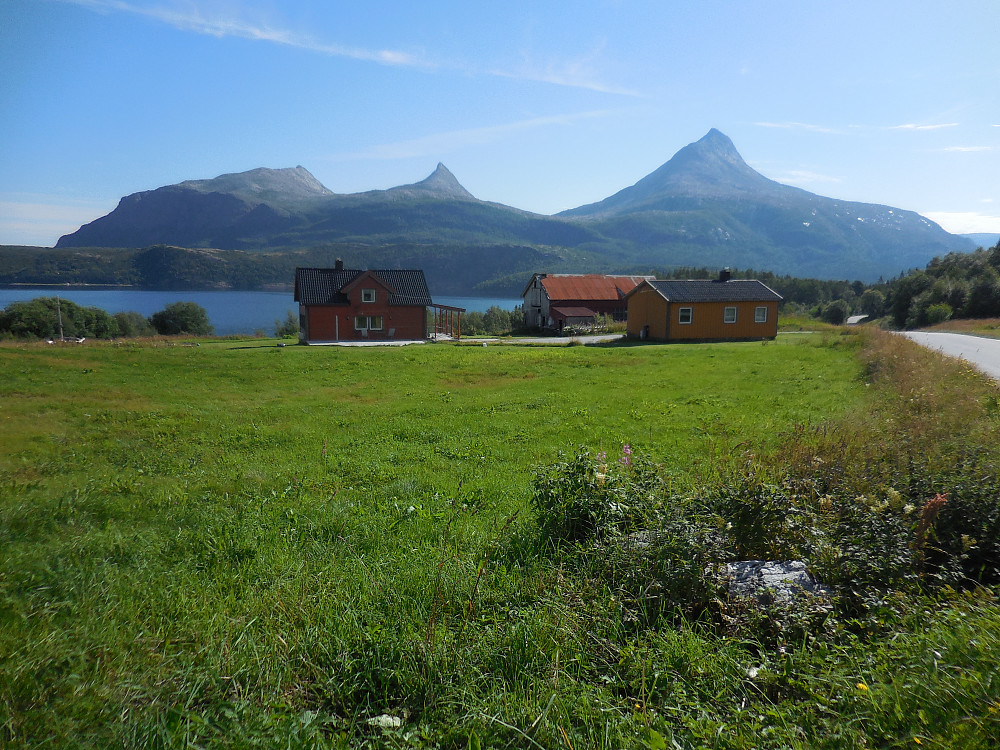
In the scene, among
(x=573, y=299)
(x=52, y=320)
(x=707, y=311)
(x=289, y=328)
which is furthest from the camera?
(x=573, y=299)

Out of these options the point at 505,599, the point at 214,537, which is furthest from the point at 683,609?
the point at 214,537

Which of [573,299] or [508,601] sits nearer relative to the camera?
[508,601]

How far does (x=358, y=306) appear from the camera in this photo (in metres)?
48.5

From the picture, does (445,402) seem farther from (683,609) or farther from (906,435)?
(683,609)

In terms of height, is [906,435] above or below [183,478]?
above

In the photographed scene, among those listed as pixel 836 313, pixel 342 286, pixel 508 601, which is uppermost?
pixel 342 286

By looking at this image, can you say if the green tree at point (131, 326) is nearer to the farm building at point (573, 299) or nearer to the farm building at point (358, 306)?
the farm building at point (358, 306)

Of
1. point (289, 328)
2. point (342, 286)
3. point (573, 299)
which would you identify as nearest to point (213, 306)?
point (289, 328)

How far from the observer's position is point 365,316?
1924 inches

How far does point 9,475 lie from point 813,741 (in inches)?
385

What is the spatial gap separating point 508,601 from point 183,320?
253 ft

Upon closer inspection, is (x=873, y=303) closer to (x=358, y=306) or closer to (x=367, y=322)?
(x=367, y=322)

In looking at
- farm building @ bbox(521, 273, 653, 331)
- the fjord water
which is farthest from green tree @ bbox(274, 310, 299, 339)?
farm building @ bbox(521, 273, 653, 331)

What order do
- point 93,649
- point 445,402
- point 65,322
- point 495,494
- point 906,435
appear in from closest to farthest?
point 93,649
point 906,435
point 495,494
point 445,402
point 65,322
